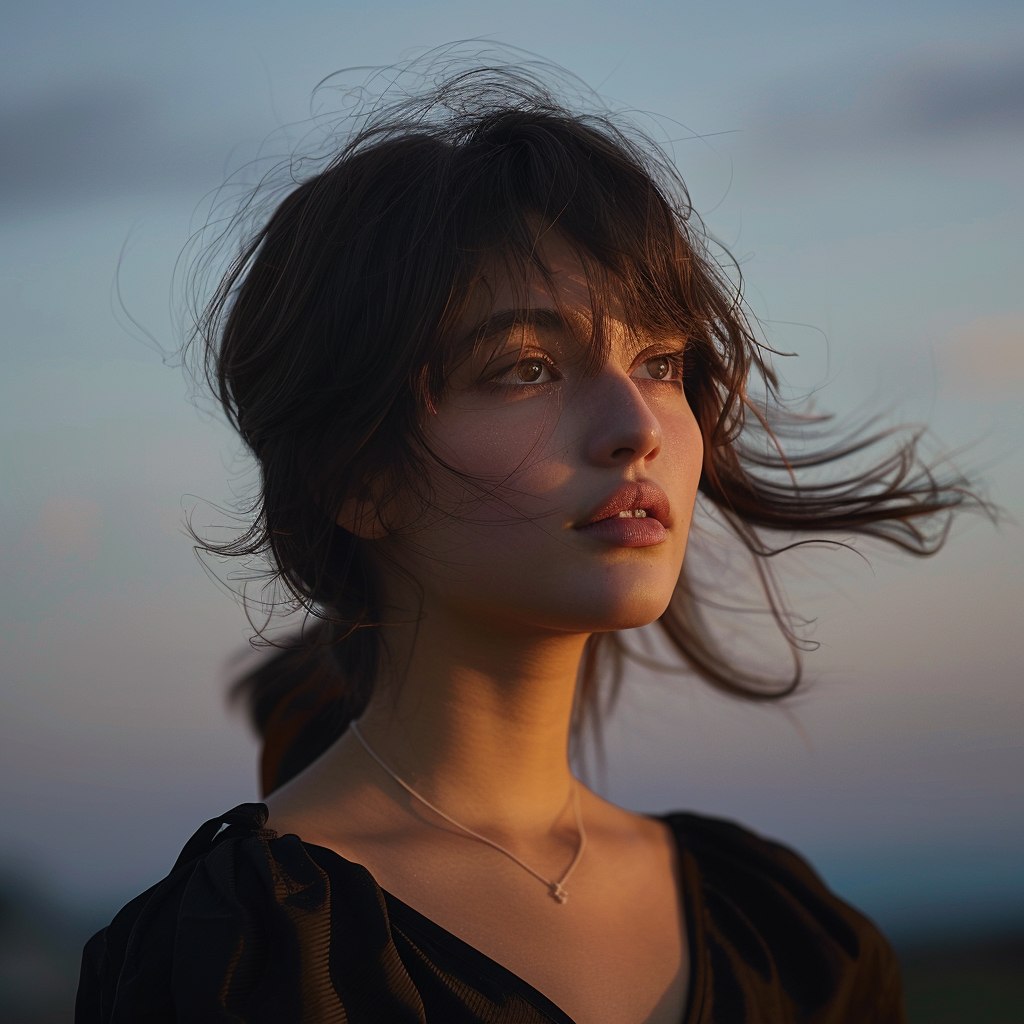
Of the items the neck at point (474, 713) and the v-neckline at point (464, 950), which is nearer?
the v-neckline at point (464, 950)

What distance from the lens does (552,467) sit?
3.67 ft

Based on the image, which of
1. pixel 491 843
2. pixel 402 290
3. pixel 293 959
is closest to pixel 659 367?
pixel 402 290

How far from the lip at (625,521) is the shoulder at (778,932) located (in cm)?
66

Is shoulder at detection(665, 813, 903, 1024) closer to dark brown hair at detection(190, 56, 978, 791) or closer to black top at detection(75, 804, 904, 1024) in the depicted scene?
black top at detection(75, 804, 904, 1024)

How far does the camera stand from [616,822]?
1544 millimetres

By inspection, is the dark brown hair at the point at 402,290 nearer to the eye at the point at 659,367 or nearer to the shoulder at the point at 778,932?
the eye at the point at 659,367

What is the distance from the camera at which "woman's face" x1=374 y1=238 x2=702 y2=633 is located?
1118 mm

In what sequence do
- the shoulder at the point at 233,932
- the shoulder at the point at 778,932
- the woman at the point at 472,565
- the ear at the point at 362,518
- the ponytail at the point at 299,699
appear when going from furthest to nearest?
the ponytail at the point at 299,699, the shoulder at the point at 778,932, the ear at the point at 362,518, the woman at the point at 472,565, the shoulder at the point at 233,932

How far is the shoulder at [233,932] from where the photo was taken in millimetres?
977

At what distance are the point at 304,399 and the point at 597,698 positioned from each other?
1.05 metres

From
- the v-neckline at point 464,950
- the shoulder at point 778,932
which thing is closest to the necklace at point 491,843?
the v-neckline at point 464,950

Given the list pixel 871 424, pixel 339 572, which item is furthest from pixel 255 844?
pixel 871 424

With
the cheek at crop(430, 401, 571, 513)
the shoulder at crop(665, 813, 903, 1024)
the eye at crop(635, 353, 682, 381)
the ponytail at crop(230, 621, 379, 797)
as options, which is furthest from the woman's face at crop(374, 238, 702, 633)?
the shoulder at crop(665, 813, 903, 1024)

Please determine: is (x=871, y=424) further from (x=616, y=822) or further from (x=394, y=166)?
(x=394, y=166)
